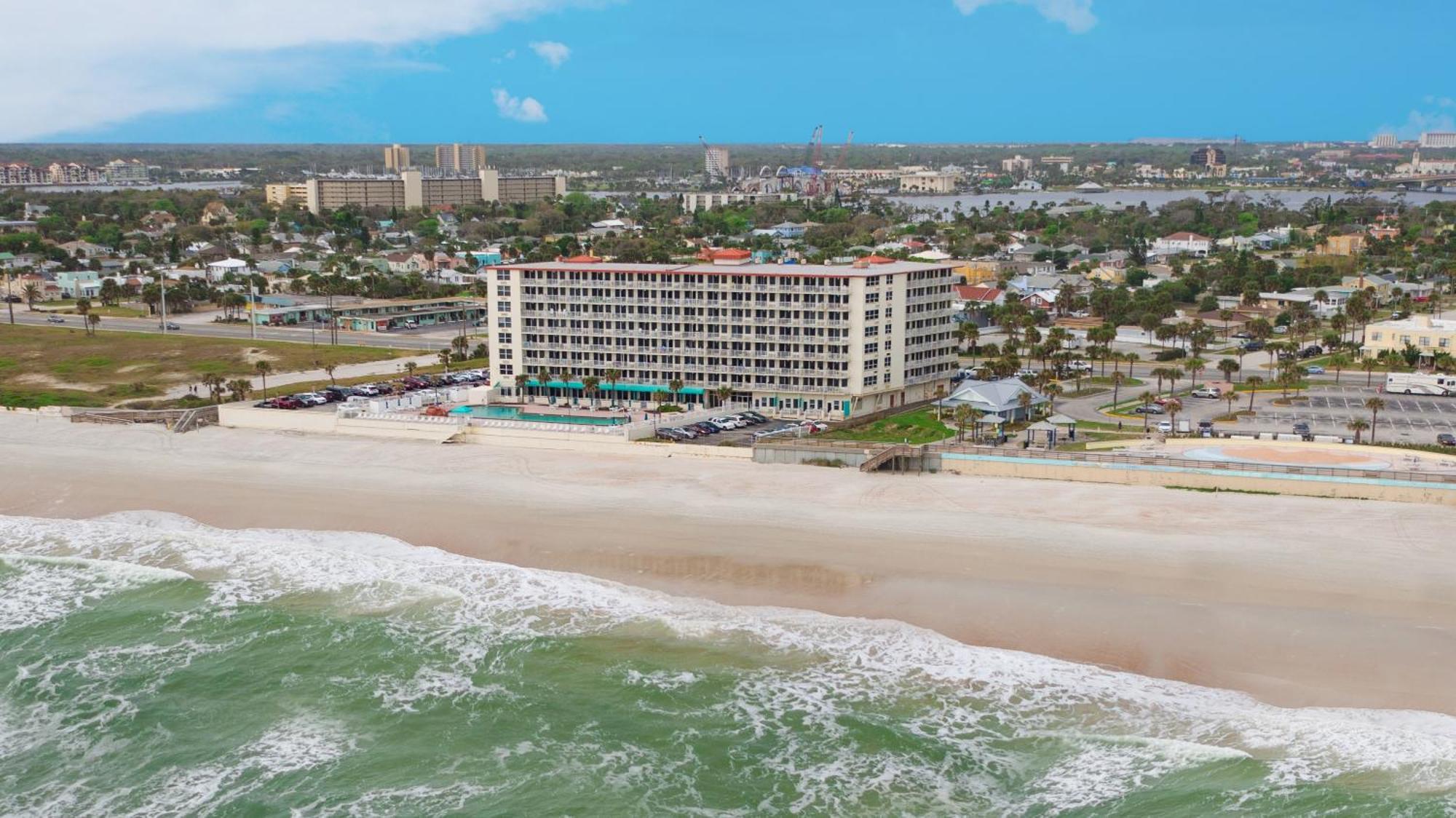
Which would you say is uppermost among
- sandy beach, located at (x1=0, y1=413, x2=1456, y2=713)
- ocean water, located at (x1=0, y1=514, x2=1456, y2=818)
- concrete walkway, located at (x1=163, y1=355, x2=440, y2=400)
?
concrete walkway, located at (x1=163, y1=355, x2=440, y2=400)

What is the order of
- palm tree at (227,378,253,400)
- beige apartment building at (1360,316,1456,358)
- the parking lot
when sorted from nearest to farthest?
the parking lot → palm tree at (227,378,253,400) → beige apartment building at (1360,316,1456,358)

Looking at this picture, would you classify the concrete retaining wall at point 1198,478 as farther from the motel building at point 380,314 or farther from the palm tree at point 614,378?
the motel building at point 380,314

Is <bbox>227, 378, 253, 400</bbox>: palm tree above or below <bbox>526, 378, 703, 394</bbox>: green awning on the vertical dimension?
below

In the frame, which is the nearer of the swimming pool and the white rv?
the swimming pool

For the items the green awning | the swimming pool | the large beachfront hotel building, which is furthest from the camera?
the green awning

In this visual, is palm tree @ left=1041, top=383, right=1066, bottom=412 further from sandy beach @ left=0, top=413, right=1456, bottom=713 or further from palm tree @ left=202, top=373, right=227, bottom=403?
palm tree @ left=202, top=373, right=227, bottom=403

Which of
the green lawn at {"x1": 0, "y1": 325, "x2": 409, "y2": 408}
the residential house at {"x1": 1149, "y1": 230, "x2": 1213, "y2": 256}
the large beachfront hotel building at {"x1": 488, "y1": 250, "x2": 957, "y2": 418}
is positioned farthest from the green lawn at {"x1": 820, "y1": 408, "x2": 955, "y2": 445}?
the residential house at {"x1": 1149, "y1": 230, "x2": 1213, "y2": 256}

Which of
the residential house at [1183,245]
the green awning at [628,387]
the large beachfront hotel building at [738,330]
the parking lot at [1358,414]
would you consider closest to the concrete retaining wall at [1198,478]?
the parking lot at [1358,414]

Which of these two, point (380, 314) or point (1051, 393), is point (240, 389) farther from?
point (1051, 393)
